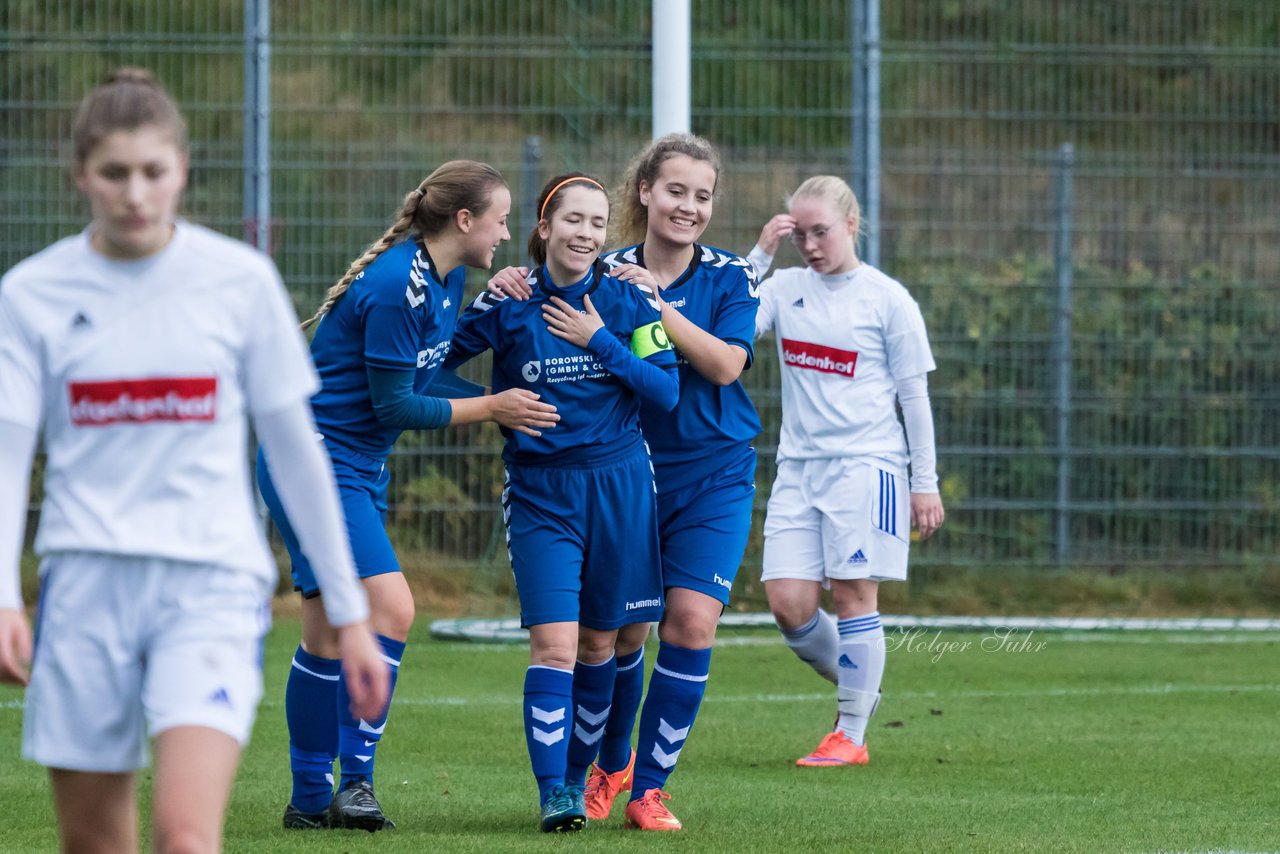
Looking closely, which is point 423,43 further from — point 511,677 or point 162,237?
point 162,237

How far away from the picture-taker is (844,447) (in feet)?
22.9

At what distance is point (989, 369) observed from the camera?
38.0 feet

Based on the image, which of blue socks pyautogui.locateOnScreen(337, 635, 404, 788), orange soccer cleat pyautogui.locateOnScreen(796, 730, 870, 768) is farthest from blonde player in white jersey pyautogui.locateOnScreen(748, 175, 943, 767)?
blue socks pyautogui.locateOnScreen(337, 635, 404, 788)

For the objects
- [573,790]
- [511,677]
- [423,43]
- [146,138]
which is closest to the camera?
[146,138]

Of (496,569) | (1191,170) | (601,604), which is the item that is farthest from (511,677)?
(1191,170)

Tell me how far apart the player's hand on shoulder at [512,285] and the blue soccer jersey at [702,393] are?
1.20 ft

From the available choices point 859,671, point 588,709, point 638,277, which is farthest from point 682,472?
point 859,671

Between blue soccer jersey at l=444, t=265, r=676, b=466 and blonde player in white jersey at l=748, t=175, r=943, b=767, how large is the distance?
1.69 meters

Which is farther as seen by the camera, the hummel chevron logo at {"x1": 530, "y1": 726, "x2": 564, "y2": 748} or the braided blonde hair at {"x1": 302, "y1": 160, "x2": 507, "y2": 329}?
the braided blonde hair at {"x1": 302, "y1": 160, "x2": 507, "y2": 329}

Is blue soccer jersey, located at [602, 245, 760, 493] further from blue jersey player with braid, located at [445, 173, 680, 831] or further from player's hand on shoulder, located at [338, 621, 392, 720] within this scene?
player's hand on shoulder, located at [338, 621, 392, 720]

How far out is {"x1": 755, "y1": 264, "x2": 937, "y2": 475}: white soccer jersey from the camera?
6.91 m

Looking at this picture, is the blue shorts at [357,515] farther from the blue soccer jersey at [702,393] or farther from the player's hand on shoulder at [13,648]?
the player's hand on shoulder at [13,648]

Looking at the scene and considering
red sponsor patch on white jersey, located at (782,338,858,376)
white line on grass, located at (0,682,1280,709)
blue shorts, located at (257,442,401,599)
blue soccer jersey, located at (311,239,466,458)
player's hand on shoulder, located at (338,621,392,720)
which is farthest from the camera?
white line on grass, located at (0,682,1280,709)

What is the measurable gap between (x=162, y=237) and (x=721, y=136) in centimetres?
878
